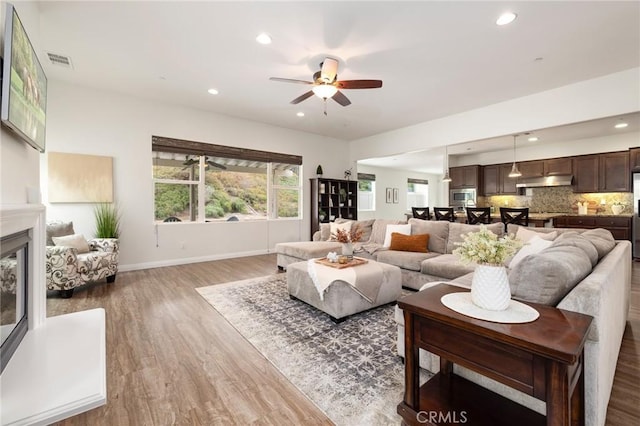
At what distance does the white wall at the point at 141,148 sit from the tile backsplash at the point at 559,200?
633 centimetres

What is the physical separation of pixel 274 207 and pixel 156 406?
517cm

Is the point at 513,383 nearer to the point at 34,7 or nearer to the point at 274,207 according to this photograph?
the point at 34,7

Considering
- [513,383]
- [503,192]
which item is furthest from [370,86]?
[503,192]

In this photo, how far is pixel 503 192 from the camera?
24.8 feet

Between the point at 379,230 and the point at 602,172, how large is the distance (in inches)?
214

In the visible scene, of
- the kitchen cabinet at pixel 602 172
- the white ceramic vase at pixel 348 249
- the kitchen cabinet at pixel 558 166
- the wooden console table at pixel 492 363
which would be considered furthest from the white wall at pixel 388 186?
the wooden console table at pixel 492 363

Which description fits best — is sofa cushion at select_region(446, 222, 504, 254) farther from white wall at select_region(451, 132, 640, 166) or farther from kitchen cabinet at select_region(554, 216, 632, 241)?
white wall at select_region(451, 132, 640, 166)

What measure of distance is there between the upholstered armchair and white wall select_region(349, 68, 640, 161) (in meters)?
5.88

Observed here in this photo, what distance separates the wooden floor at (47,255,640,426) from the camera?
1.57 meters

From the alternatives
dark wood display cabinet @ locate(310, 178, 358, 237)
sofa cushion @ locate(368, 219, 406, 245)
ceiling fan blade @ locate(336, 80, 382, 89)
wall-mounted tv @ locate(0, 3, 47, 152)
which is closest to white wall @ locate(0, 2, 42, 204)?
wall-mounted tv @ locate(0, 3, 47, 152)

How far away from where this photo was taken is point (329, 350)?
223cm

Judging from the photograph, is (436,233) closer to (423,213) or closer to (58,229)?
(423,213)

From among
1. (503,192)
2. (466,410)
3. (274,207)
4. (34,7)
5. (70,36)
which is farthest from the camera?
(503,192)

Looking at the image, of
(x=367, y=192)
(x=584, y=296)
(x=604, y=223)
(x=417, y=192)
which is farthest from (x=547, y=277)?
(x=417, y=192)
